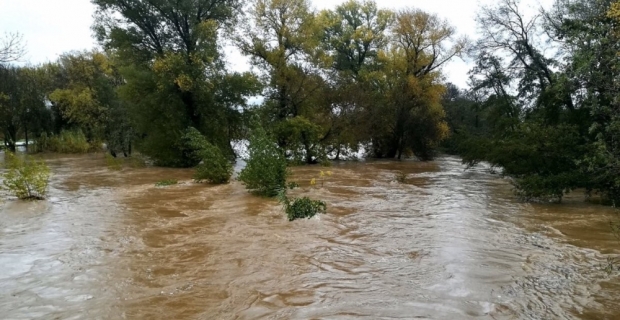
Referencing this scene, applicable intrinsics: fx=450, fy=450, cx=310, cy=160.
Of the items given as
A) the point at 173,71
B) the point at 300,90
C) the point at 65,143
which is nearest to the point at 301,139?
the point at 300,90

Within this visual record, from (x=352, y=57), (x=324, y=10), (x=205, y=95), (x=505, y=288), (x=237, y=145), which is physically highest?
(x=324, y=10)

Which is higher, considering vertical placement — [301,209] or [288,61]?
[288,61]

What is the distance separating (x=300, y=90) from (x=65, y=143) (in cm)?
2051

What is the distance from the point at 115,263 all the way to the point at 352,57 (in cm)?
Result: 3471

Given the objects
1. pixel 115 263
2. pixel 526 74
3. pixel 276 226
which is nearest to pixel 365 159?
pixel 526 74

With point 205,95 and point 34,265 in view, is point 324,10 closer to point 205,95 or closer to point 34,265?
point 205,95

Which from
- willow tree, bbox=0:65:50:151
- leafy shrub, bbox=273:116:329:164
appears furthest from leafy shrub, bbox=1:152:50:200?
willow tree, bbox=0:65:50:151

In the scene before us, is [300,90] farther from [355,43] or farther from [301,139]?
[355,43]

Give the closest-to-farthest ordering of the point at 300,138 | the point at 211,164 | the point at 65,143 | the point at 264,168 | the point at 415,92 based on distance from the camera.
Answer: the point at 264,168
the point at 211,164
the point at 300,138
the point at 415,92
the point at 65,143

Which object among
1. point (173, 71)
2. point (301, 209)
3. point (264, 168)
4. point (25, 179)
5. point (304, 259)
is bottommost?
point (304, 259)

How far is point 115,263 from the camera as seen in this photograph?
7.43 metres

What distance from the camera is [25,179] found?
13.0 metres

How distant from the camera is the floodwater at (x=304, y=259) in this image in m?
5.62

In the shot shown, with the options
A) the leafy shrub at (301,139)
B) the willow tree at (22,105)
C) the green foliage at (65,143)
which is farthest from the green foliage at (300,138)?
the willow tree at (22,105)
